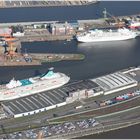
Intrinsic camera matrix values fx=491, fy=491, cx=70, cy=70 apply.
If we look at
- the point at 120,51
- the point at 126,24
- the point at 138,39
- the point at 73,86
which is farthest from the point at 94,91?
the point at 126,24

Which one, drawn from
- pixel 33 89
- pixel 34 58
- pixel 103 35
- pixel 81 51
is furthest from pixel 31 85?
pixel 103 35

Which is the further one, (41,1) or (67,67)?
(41,1)

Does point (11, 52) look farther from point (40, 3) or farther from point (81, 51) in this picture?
point (40, 3)

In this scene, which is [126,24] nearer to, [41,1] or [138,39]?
[138,39]

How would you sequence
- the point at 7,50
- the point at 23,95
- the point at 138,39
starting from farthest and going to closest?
the point at 138,39 < the point at 7,50 < the point at 23,95

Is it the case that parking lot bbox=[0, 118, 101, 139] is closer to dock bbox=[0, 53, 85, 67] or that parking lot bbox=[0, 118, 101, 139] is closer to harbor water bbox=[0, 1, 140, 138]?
harbor water bbox=[0, 1, 140, 138]

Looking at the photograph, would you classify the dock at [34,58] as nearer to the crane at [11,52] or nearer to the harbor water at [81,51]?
the crane at [11,52]

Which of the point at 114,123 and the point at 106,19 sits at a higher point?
the point at 106,19
